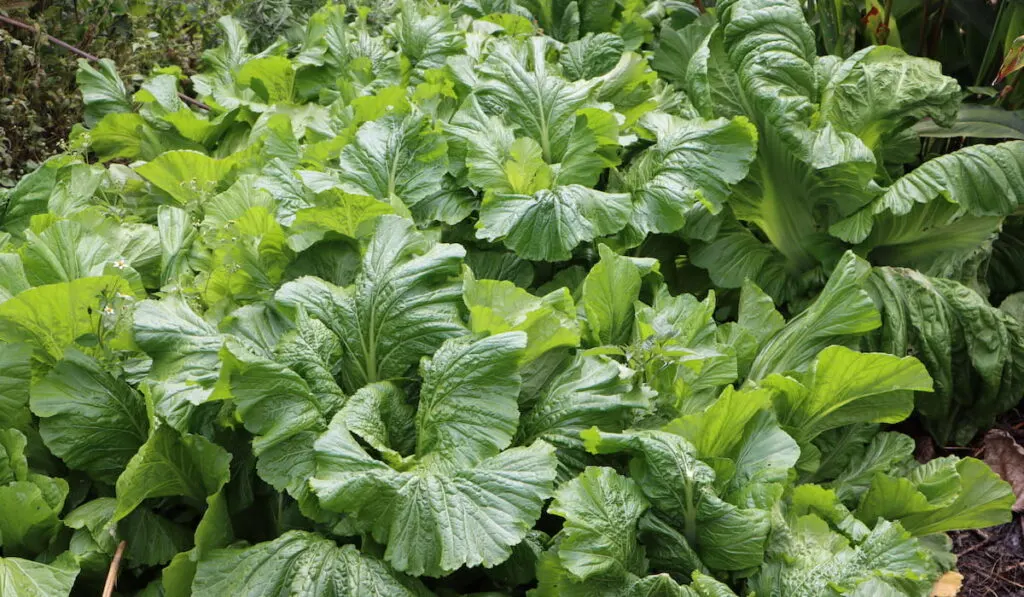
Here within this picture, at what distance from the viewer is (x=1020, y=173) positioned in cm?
271

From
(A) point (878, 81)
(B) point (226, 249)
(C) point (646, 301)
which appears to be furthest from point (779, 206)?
(B) point (226, 249)

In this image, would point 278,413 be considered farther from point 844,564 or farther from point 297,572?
point 844,564

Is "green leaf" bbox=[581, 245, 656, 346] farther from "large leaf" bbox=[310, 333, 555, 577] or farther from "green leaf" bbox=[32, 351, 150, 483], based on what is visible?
"green leaf" bbox=[32, 351, 150, 483]

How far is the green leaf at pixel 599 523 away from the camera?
187 centimetres

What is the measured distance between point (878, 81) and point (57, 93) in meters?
3.31

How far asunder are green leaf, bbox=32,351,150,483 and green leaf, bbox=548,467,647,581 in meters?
1.00

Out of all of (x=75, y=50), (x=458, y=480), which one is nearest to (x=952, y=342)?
(x=458, y=480)

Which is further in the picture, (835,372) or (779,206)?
(779,206)

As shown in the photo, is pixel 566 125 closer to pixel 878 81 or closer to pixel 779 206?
pixel 779 206

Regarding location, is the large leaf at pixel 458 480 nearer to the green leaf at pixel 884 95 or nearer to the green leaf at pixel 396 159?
the green leaf at pixel 396 159

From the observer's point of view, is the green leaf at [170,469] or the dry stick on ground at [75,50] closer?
the green leaf at [170,469]

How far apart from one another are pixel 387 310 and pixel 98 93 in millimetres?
2177

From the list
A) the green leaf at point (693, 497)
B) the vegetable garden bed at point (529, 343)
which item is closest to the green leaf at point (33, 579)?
the vegetable garden bed at point (529, 343)

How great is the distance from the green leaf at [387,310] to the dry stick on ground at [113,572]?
588 millimetres
